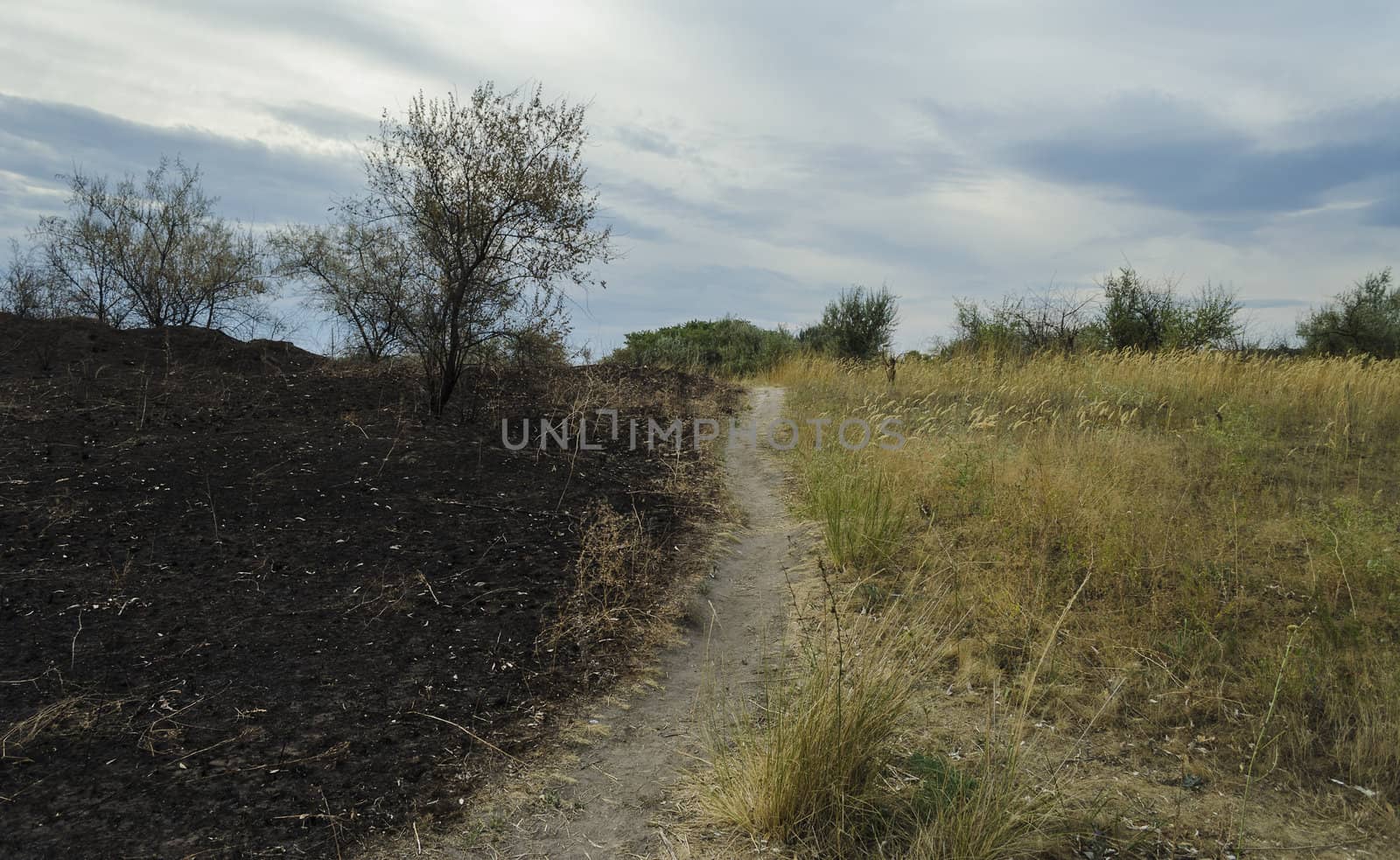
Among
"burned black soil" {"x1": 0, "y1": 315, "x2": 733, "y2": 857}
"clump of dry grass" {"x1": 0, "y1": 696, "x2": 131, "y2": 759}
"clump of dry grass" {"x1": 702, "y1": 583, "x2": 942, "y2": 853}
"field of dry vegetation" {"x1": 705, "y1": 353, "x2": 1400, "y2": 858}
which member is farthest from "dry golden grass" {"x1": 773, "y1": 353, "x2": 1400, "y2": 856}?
"clump of dry grass" {"x1": 0, "y1": 696, "x2": 131, "y2": 759}

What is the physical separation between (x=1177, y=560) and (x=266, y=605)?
5602mm

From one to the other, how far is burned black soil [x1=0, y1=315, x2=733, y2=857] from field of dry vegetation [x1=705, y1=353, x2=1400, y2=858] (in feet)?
4.70

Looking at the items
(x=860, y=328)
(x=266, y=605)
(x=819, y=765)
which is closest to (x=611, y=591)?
(x=266, y=605)

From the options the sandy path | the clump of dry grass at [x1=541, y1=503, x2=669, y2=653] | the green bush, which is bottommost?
the sandy path

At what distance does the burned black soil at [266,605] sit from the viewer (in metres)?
3.20

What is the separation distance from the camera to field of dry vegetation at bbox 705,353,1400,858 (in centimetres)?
306

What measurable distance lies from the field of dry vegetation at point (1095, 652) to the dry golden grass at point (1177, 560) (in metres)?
0.02

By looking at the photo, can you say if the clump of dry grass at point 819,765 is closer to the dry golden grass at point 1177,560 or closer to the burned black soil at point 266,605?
the dry golden grass at point 1177,560

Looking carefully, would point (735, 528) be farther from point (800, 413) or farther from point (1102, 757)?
point (800, 413)

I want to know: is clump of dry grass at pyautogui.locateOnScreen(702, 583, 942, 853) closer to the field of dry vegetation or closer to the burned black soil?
the field of dry vegetation

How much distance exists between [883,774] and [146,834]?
105 inches

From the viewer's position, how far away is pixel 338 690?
3912mm

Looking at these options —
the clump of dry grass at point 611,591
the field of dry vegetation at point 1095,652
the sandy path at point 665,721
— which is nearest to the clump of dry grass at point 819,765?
the field of dry vegetation at point 1095,652

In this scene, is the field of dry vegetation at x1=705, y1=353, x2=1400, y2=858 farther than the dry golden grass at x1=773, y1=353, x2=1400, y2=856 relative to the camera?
No
